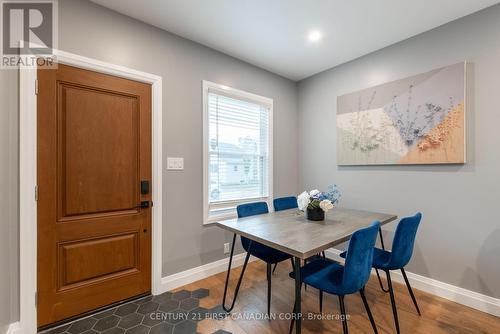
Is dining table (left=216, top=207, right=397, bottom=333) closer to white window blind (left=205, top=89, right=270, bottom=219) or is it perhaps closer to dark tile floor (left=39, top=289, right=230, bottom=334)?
dark tile floor (left=39, top=289, right=230, bottom=334)

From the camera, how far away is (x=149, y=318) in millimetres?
1908

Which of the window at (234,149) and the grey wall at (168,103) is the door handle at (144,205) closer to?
the grey wall at (168,103)

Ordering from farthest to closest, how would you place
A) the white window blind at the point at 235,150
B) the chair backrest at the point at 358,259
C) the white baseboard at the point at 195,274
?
the white window blind at the point at 235,150
the white baseboard at the point at 195,274
the chair backrest at the point at 358,259

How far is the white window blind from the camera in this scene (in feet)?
9.08

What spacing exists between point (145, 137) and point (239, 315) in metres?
1.87

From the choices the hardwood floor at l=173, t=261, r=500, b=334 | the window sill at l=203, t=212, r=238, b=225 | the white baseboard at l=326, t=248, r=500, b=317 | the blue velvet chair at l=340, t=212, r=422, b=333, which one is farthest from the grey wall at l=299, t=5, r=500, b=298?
the window sill at l=203, t=212, r=238, b=225

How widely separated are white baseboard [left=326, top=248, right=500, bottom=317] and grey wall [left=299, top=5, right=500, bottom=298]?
5cm

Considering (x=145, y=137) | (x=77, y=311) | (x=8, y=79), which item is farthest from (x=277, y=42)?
(x=77, y=311)

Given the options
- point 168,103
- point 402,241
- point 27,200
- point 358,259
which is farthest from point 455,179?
point 27,200

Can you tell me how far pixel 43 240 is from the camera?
1740 mm

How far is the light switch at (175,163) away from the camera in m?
2.38

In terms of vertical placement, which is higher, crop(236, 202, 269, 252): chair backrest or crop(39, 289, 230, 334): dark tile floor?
crop(236, 202, 269, 252): chair backrest

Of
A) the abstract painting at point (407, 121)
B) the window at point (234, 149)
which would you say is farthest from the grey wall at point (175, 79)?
the abstract painting at point (407, 121)

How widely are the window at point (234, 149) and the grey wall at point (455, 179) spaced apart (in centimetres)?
125
